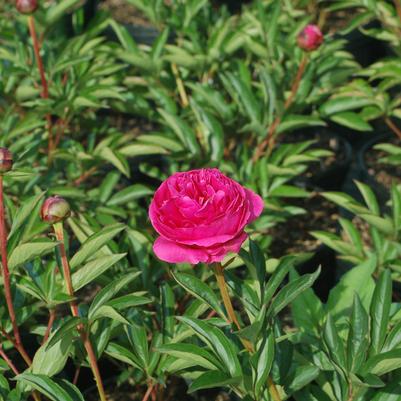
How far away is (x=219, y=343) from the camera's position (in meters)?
1.17

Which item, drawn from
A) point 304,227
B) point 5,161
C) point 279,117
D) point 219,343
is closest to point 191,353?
point 219,343

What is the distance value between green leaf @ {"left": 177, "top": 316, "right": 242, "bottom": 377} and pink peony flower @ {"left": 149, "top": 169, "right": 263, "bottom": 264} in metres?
0.21

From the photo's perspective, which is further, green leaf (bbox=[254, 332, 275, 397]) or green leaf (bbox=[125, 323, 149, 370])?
green leaf (bbox=[125, 323, 149, 370])

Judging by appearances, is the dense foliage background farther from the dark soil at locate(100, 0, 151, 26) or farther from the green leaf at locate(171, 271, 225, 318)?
the dark soil at locate(100, 0, 151, 26)

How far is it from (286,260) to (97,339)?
14.5 inches

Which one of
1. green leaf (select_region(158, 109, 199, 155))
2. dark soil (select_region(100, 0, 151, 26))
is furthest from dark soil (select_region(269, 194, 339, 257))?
dark soil (select_region(100, 0, 151, 26))

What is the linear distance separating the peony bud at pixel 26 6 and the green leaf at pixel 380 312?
105cm

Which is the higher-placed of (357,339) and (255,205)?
(255,205)

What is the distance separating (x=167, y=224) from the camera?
0.96 metres

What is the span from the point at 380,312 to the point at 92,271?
1.54 ft

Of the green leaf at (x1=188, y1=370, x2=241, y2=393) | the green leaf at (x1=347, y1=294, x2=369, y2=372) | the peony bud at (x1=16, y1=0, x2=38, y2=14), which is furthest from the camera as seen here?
the peony bud at (x1=16, y1=0, x2=38, y2=14)

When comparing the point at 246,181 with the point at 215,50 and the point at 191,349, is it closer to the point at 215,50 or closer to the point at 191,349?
the point at 215,50

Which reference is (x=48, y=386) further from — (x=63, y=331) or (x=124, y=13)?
(x=124, y=13)

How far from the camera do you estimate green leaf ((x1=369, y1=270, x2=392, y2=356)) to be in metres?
1.21
